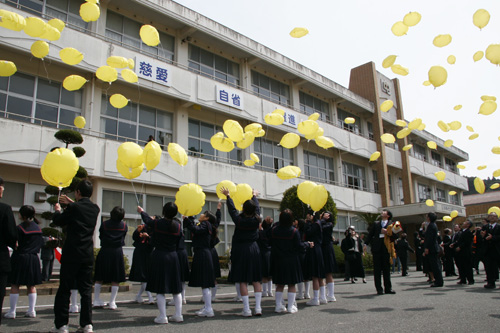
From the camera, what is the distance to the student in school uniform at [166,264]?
5730mm

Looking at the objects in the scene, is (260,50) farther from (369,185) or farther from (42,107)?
(369,185)

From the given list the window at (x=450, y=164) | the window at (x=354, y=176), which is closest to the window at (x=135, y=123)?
the window at (x=354, y=176)

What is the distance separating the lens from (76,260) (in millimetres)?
4844

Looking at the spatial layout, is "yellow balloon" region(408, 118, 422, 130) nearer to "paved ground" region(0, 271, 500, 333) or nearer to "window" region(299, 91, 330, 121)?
"paved ground" region(0, 271, 500, 333)

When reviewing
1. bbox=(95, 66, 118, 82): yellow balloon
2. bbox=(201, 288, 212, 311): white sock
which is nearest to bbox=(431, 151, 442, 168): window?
bbox=(95, 66, 118, 82): yellow balloon

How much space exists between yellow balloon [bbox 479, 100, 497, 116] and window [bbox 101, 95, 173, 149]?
11.8m

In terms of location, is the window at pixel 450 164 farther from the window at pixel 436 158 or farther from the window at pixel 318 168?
the window at pixel 318 168

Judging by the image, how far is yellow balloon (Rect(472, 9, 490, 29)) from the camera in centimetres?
802

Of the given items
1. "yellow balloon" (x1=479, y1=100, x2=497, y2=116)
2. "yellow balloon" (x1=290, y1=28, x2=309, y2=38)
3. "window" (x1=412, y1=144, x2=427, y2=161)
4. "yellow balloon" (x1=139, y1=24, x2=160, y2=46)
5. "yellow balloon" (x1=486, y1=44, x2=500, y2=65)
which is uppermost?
"window" (x1=412, y1=144, x2=427, y2=161)

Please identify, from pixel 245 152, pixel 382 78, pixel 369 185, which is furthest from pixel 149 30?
pixel 382 78

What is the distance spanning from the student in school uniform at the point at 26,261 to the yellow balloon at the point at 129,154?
158 centimetres

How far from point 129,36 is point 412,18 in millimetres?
12175

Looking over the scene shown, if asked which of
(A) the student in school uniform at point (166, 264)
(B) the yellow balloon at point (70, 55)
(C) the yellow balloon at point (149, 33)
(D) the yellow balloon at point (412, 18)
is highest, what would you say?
(C) the yellow balloon at point (149, 33)

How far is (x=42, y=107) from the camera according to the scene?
13812 millimetres
